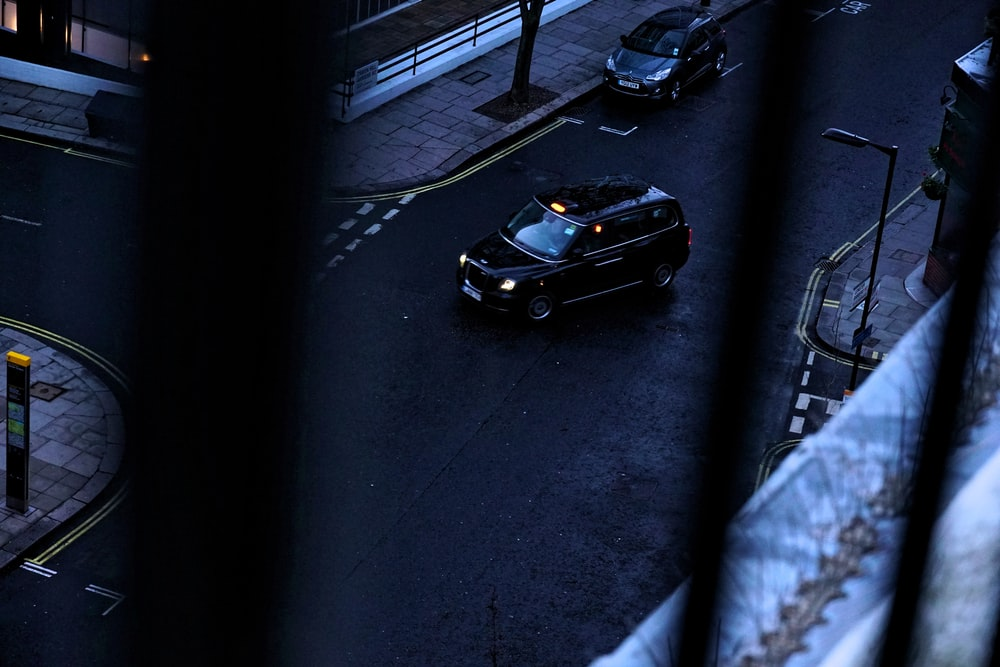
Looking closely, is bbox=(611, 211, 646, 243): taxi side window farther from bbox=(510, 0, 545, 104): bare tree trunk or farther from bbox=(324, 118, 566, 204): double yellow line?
bbox=(510, 0, 545, 104): bare tree trunk

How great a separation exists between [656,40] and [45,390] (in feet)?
42.5

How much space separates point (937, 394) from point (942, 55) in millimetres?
24282

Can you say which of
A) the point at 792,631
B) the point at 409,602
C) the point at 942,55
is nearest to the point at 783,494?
the point at 792,631

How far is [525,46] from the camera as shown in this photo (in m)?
22.3

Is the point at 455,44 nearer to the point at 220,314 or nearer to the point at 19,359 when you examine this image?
the point at 19,359

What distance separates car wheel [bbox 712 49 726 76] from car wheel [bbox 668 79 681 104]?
3.38ft

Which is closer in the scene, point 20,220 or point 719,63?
point 20,220

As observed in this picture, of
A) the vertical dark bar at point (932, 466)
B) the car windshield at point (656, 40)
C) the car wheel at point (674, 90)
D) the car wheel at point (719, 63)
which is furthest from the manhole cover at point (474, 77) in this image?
the vertical dark bar at point (932, 466)

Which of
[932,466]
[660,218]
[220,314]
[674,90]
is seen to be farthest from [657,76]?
[220,314]

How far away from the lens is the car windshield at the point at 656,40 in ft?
77.0

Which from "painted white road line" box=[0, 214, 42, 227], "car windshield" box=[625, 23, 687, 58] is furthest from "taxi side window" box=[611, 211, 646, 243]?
"painted white road line" box=[0, 214, 42, 227]

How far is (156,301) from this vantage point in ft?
4.88

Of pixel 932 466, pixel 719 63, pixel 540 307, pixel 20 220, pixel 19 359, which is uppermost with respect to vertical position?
pixel 932 466

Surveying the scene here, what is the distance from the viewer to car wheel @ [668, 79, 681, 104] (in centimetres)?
2311
